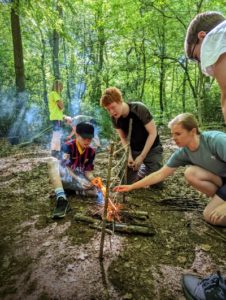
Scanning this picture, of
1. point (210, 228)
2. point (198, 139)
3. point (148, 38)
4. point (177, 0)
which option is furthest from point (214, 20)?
point (148, 38)

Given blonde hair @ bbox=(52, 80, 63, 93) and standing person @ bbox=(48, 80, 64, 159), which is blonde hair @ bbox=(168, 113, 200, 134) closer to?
standing person @ bbox=(48, 80, 64, 159)

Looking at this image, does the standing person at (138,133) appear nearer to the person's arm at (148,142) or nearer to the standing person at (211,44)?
the person's arm at (148,142)

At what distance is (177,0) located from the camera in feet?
38.1

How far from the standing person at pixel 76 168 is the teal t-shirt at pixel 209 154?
1.42m

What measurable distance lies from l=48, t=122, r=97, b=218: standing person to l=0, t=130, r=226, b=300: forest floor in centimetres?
22

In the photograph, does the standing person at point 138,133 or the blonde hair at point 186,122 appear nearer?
the blonde hair at point 186,122

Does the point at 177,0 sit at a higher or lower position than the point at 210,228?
higher

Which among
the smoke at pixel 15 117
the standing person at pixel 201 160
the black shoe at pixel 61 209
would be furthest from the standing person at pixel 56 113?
the standing person at pixel 201 160

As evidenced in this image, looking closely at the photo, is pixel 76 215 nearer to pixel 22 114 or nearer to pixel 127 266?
pixel 127 266

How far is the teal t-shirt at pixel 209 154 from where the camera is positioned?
3512 millimetres

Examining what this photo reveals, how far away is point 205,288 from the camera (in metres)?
2.23

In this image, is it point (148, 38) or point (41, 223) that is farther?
point (148, 38)

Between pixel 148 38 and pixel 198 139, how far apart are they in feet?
43.3

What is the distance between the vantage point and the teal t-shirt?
11.5 feet
